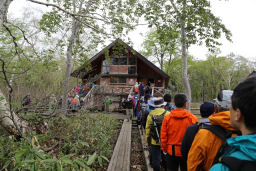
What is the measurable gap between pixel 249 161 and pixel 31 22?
831 inches

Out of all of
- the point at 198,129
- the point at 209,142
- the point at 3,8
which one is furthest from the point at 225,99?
the point at 3,8

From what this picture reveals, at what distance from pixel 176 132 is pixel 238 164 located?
1.82 meters

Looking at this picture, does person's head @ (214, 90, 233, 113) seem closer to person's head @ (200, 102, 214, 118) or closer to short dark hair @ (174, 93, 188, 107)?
person's head @ (200, 102, 214, 118)

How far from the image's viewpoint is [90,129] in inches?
210

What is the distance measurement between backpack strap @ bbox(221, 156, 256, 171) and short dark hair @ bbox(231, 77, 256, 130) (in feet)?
0.75

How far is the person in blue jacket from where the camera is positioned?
761 millimetres

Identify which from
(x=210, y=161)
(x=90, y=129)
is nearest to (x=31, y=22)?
(x=90, y=129)

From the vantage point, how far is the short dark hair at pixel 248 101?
0.84 metres

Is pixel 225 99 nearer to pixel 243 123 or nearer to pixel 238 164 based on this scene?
pixel 243 123

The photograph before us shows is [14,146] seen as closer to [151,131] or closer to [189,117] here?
[151,131]

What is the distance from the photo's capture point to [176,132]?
2.51 meters

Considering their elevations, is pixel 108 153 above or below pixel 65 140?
below

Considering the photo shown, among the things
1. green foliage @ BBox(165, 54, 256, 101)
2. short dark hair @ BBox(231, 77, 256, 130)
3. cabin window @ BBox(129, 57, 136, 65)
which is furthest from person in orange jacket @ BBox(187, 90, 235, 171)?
green foliage @ BBox(165, 54, 256, 101)

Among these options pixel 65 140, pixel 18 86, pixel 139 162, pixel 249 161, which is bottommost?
pixel 139 162
